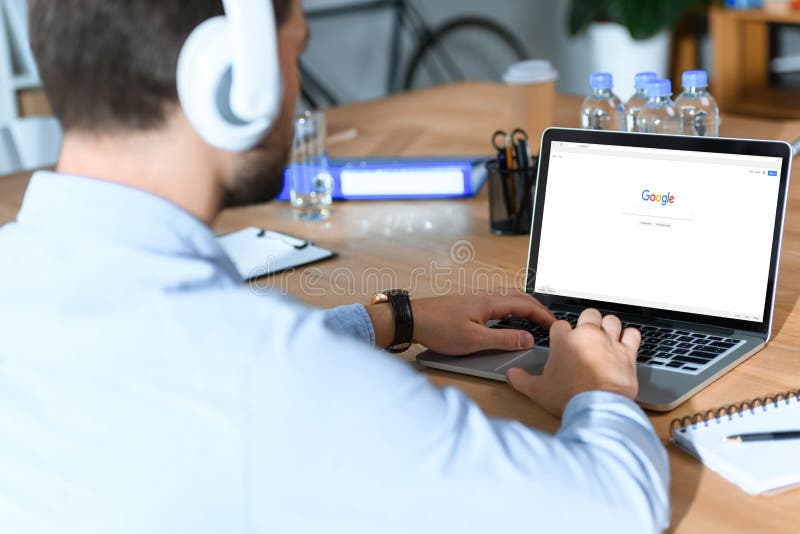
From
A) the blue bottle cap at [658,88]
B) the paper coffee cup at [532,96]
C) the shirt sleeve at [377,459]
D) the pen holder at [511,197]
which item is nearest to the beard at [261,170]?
the shirt sleeve at [377,459]

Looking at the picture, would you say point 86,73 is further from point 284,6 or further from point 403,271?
point 403,271

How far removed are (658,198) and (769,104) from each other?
10.1ft

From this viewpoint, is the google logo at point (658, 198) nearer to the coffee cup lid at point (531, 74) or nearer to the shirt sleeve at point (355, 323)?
the shirt sleeve at point (355, 323)

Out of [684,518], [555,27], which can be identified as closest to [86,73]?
[684,518]

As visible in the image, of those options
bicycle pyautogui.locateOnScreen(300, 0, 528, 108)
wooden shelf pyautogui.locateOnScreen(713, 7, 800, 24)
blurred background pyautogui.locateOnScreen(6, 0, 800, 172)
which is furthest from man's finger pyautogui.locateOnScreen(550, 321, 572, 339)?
bicycle pyautogui.locateOnScreen(300, 0, 528, 108)

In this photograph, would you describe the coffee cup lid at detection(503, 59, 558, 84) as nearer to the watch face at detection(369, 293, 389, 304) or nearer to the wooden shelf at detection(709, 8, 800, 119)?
the watch face at detection(369, 293, 389, 304)

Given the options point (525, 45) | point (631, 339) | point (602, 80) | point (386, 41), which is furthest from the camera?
point (525, 45)

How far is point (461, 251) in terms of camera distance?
5.23 ft

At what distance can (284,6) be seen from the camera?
845 mm

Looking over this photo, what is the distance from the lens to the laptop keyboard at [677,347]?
1125mm

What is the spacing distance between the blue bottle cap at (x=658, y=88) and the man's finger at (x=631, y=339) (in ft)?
2.32

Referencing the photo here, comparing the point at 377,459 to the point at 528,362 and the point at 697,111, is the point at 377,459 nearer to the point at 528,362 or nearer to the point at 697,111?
the point at 528,362

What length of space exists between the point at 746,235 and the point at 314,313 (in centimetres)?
64

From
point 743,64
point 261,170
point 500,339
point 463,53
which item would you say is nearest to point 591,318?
point 500,339
